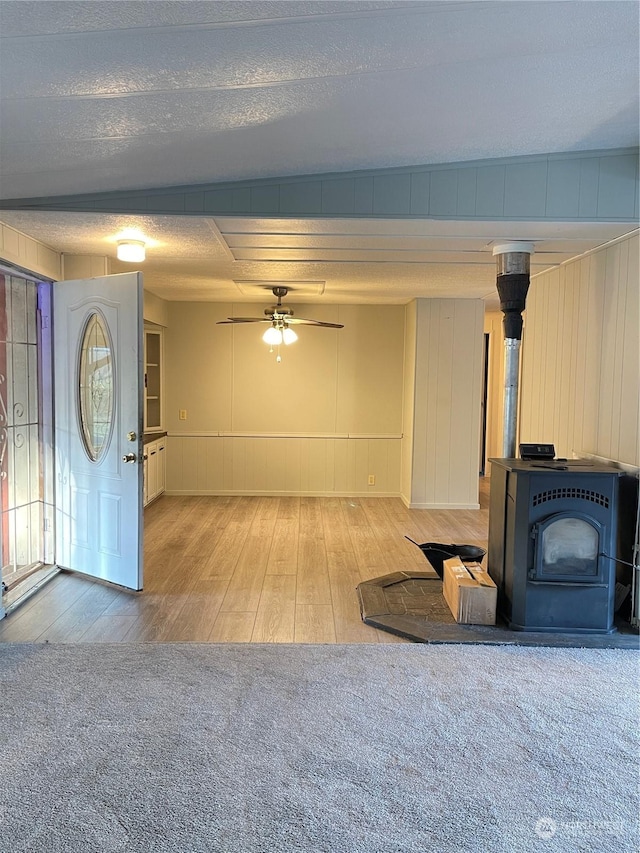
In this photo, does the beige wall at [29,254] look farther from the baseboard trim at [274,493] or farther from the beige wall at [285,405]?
the baseboard trim at [274,493]

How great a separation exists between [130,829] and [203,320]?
242 inches

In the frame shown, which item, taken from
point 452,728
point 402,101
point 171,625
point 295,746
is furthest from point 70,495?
point 402,101

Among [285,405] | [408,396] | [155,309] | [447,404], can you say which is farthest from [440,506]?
[155,309]

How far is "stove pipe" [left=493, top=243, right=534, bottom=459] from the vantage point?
395cm

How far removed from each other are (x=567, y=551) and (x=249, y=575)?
7.35ft

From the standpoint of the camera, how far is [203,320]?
7.43 meters

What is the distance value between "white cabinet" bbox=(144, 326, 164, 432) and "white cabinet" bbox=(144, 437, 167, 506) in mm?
234

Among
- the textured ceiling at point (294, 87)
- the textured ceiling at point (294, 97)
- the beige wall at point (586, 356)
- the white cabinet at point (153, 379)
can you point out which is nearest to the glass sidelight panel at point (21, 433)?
the textured ceiling at point (294, 97)

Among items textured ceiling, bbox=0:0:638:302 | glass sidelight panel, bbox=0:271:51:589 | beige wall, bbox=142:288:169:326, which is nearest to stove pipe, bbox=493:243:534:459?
textured ceiling, bbox=0:0:638:302

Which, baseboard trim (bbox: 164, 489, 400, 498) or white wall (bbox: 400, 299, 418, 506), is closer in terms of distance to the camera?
white wall (bbox: 400, 299, 418, 506)

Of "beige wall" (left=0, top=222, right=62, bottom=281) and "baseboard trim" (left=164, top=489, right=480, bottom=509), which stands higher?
"beige wall" (left=0, top=222, right=62, bottom=281)

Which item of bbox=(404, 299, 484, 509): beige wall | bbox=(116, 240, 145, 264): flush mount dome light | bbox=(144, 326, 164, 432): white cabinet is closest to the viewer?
bbox=(116, 240, 145, 264): flush mount dome light

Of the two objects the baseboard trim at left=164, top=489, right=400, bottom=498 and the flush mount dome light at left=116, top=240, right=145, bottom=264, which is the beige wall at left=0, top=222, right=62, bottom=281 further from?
the baseboard trim at left=164, top=489, right=400, bottom=498

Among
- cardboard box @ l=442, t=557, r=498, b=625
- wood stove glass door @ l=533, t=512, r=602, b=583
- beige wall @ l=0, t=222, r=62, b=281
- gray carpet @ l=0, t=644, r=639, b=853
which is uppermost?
beige wall @ l=0, t=222, r=62, b=281
